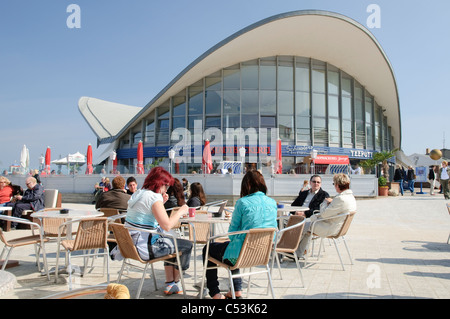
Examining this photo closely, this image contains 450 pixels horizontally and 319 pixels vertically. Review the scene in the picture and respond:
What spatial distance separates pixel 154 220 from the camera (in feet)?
12.3

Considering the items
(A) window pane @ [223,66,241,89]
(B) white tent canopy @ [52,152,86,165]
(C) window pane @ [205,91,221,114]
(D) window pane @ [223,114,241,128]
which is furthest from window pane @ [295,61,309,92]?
(B) white tent canopy @ [52,152,86,165]

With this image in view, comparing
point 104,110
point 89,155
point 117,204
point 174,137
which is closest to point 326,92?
point 174,137

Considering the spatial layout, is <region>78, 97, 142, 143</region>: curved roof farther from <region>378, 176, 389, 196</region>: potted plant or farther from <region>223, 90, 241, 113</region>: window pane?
<region>378, 176, 389, 196</region>: potted plant

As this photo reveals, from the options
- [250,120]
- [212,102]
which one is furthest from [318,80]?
[212,102]

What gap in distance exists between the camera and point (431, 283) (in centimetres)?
406

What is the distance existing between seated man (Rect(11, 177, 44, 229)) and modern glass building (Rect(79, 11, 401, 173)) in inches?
627

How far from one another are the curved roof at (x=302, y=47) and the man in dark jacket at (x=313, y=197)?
17.7 meters

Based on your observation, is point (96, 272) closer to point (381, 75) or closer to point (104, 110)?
point (381, 75)

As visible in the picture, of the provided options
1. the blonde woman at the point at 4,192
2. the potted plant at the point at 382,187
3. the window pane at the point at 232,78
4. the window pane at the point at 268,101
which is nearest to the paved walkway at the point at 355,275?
the blonde woman at the point at 4,192

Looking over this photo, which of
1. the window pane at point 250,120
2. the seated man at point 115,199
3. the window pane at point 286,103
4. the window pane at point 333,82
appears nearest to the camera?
the seated man at point 115,199

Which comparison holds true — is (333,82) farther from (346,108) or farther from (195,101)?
(195,101)

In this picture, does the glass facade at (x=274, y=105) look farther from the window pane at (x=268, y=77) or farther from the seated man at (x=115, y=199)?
the seated man at (x=115, y=199)

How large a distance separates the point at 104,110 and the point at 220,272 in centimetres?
3057

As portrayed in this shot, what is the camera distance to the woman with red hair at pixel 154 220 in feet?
11.5
